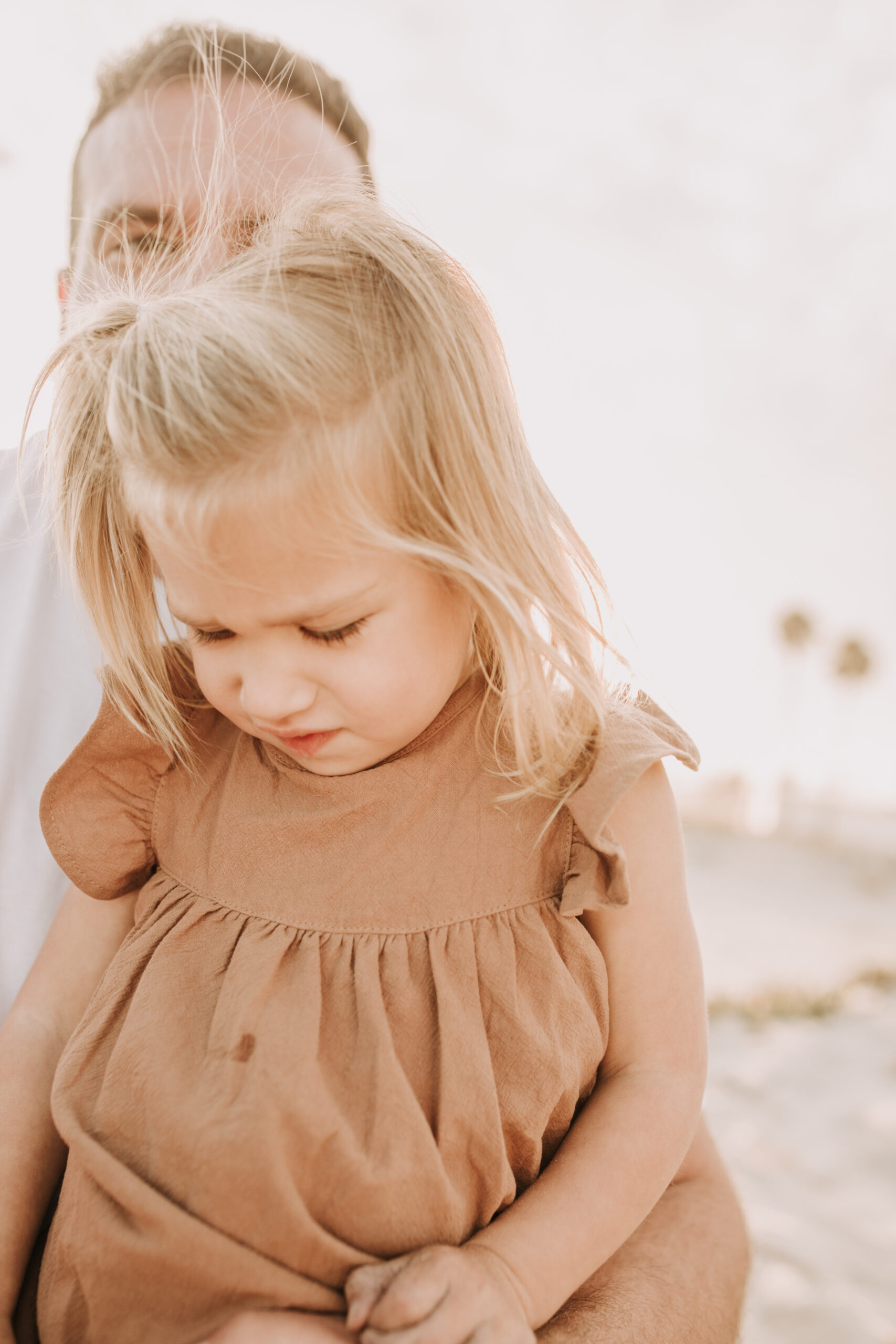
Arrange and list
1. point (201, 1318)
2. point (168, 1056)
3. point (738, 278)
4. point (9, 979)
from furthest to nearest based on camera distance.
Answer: point (738, 278) → point (9, 979) → point (168, 1056) → point (201, 1318)

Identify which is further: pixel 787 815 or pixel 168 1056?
pixel 787 815

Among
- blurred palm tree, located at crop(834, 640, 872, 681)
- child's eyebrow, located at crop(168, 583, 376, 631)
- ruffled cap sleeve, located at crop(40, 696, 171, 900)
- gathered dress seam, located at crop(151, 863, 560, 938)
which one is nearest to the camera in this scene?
child's eyebrow, located at crop(168, 583, 376, 631)

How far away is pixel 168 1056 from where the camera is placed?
1105 millimetres

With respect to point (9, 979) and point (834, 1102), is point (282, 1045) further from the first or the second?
point (834, 1102)

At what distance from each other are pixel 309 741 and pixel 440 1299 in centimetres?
62

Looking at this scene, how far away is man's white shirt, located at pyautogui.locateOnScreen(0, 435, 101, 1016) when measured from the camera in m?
1.58

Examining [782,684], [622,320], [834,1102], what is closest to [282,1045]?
[834,1102]

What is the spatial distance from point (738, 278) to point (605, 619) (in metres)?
21.4

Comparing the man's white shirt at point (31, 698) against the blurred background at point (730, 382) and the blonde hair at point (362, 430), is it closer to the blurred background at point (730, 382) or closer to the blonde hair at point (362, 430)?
the blurred background at point (730, 382)

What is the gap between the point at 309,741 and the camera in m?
1.17

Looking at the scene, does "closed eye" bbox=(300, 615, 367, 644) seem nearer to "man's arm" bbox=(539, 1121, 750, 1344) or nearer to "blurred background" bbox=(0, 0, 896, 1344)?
"blurred background" bbox=(0, 0, 896, 1344)

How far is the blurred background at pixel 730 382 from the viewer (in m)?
2.06

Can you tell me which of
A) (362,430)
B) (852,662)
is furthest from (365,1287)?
(852,662)

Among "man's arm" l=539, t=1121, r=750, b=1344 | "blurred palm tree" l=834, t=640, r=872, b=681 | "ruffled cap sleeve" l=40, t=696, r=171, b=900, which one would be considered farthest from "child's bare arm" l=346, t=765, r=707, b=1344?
"blurred palm tree" l=834, t=640, r=872, b=681
